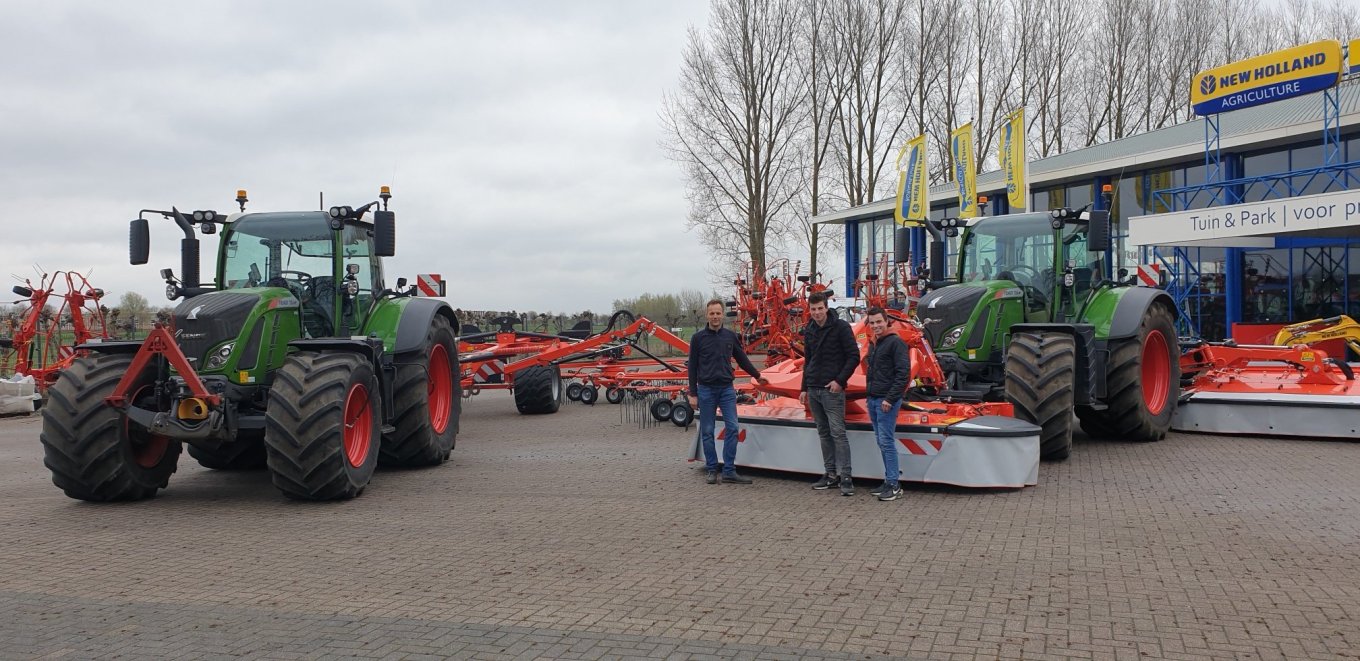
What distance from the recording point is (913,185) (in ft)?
88.0

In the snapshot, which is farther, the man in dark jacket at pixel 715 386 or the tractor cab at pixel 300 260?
the tractor cab at pixel 300 260

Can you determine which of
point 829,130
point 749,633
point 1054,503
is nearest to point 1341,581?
point 1054,503

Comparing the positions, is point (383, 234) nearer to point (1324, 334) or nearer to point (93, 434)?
point (93, 434)

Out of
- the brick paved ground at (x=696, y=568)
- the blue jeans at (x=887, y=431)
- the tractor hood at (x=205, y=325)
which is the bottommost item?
the brick paved ground at (x=696, y=568)

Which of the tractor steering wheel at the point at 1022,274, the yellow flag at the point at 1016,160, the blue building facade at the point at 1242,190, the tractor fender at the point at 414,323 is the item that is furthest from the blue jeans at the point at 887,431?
the yellow flag at the point at 1016,160

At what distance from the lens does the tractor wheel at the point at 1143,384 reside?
455 inches

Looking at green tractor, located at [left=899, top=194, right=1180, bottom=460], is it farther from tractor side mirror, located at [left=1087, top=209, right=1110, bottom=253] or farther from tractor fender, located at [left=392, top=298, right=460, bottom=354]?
tractor fender, located at [left=392, top=298, right=460, bottom=354]

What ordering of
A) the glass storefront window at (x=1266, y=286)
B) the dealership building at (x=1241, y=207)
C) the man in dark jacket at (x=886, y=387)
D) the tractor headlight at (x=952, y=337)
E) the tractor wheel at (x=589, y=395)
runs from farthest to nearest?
the glass storefront window at (x=1266, y=286), the dealership building at (x=1241, y=207), the tractor wheel at (x=589, y=395), the tractor headlight at (x=952, y=337), the man in dark jacket at (x=886, y=387)

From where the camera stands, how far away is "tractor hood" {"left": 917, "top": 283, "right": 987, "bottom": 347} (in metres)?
11.1

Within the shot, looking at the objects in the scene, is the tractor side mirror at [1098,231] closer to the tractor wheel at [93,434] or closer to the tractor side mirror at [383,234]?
the tractor side mirror at [383,234]

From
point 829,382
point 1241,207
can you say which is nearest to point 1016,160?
point 1241,207

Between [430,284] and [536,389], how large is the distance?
8.16 feet

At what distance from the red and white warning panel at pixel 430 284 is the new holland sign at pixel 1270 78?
1595cm

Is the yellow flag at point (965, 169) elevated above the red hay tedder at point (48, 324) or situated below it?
above
